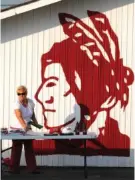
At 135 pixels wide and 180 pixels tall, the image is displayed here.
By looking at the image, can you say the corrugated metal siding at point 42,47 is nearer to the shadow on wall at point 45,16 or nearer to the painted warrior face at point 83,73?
the shadow on wall at point 45,16

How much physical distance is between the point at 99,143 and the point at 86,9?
107 inches

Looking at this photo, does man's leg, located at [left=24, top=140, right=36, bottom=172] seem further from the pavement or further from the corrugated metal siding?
the corrugated metal siding

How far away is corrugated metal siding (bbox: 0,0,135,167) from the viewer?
36.1ft

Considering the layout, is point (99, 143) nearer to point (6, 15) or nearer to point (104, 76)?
point (104, 76)

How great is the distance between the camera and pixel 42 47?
11.1 meters

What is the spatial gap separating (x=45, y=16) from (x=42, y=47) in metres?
0.63

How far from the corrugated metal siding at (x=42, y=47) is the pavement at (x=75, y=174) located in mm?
231

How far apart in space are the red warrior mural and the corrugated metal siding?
11cm

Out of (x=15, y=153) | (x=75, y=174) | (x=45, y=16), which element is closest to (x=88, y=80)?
(x=45, y=16)

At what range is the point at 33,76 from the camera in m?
11.1

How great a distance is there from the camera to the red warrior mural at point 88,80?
36.2ft

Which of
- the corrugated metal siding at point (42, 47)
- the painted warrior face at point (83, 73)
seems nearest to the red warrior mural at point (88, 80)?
the painted warrior face at point (83, 73)

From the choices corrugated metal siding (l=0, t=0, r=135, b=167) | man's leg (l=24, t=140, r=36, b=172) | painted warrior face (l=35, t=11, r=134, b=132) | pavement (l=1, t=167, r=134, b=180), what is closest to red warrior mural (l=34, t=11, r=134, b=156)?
painted warrior face (l=35, t=11, r=134, b=132)

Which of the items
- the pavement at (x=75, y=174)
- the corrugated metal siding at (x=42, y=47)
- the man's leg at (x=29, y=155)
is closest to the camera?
the pavement at (x=75, y=174)
